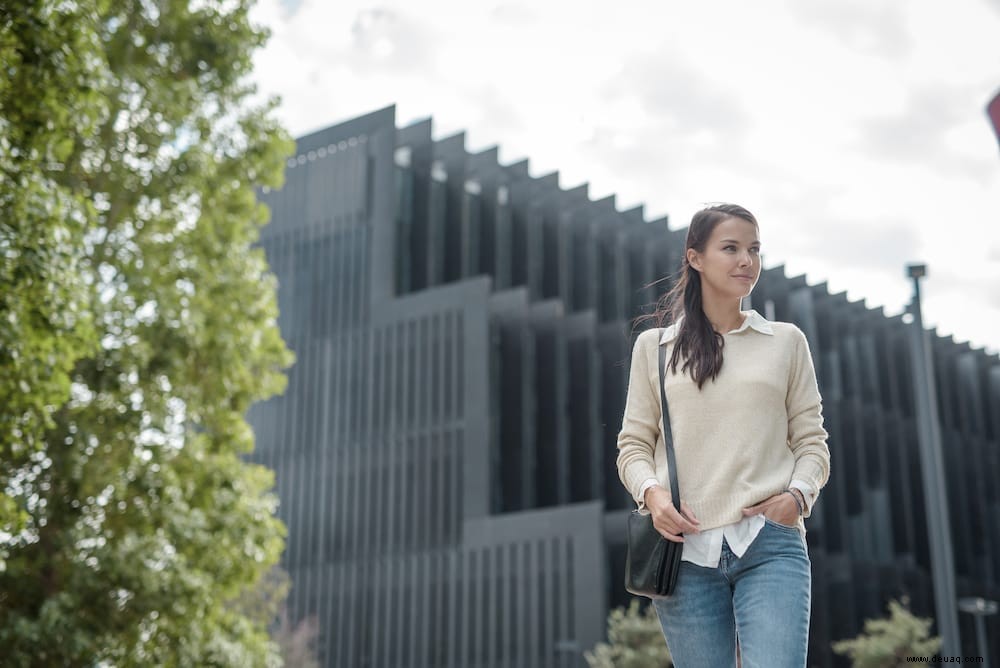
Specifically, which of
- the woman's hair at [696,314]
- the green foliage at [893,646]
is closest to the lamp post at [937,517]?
the green foliage at [893,646]

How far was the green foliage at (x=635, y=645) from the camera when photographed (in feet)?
96.3

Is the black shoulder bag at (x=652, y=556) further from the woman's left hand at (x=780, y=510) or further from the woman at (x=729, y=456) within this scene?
the woman's left hand at (x=780, y=510)

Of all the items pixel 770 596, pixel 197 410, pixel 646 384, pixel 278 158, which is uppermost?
pixel 278 158

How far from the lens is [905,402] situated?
50.8 meters

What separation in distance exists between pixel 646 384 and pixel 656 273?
145 ft

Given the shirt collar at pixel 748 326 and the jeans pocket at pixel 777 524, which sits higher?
the shirt collar at pixel 748 326

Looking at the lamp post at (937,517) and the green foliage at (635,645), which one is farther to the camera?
the green foliage at (635,645)

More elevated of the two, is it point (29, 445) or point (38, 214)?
Result: point (38, 214)

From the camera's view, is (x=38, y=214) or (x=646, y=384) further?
(x=38, y=214)

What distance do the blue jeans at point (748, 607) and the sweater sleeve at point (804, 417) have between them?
0.74ft

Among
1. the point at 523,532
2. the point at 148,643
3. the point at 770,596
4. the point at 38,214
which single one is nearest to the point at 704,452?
the point at 770,596

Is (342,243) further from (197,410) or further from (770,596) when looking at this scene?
(770,596)

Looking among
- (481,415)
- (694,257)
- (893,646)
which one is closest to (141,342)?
(694,257)

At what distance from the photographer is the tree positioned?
10531 mm
